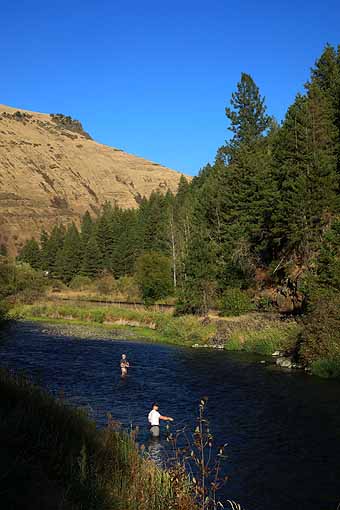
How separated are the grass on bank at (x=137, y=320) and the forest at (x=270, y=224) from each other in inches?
139

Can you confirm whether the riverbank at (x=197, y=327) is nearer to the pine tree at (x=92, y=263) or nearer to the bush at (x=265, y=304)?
the bush at (x=265, y=304)

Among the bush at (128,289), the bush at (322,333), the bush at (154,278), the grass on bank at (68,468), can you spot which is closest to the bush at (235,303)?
the bush at (154,278)

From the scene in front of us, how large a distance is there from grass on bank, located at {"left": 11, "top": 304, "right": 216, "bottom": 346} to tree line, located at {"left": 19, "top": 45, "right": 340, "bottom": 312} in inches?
142

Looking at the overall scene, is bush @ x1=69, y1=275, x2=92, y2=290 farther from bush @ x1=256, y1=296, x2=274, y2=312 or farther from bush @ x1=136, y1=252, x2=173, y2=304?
bush @ x1=256, y1=296, x2=274, y2=312

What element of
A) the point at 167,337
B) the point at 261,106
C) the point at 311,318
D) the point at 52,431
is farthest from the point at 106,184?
the point at 52,431

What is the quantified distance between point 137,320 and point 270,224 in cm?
1677

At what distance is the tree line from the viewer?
4200cm

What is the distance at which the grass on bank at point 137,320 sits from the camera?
4478 cm

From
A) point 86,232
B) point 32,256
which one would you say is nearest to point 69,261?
point 32,256

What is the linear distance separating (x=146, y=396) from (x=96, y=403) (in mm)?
2883

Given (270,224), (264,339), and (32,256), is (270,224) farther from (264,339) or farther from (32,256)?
(32,256)

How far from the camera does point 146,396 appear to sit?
24.7 metres

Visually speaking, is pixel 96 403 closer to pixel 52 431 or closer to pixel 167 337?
pixel 52 431

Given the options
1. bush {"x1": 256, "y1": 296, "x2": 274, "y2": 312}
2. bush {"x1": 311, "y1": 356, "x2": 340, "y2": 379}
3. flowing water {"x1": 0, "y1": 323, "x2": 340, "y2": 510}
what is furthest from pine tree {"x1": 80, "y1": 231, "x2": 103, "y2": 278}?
bush {"x1": 311, "y1": 356, "x2": 340, "y2": 379}
